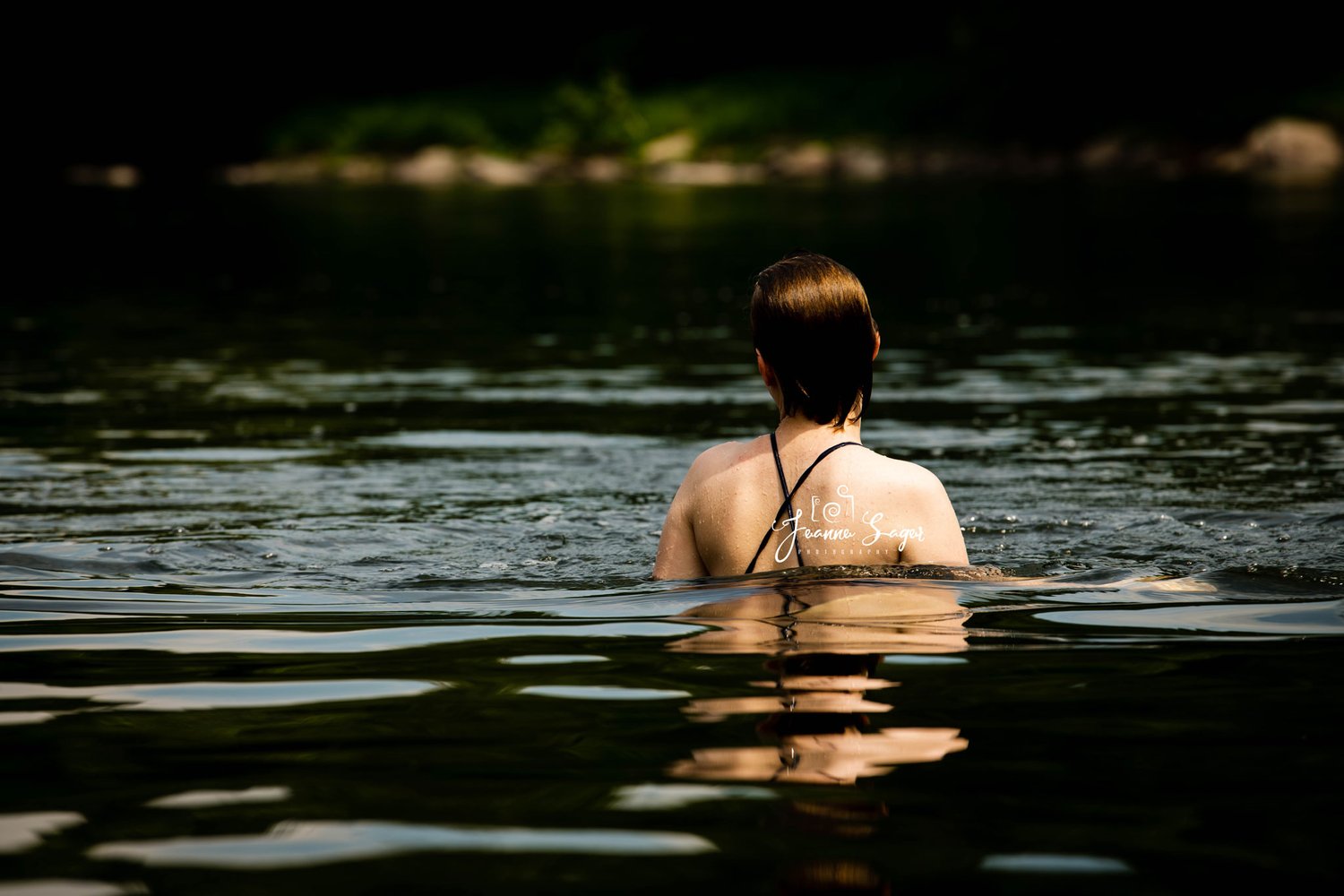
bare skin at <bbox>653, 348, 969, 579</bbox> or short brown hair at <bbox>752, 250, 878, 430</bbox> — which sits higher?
short brown hair at <bbox>752, 250, 878, 430</bbox>

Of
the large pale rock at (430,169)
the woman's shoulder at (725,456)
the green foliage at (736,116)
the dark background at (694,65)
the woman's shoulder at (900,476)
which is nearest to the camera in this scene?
the woman's shoulder at (900,476)

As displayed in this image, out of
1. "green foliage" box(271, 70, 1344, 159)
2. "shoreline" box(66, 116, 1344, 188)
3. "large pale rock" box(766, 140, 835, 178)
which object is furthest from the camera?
"green foliage" box(271, 70, 1344, 159)

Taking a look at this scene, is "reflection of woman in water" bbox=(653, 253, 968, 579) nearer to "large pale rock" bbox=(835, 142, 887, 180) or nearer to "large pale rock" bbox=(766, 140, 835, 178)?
"large pale rock" bbox=(835, 142, 887, 180)

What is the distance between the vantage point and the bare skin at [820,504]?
5.45m

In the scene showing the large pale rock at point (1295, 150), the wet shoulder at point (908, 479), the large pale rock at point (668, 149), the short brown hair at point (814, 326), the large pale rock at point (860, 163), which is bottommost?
the wet shoulder at point (908, 479)

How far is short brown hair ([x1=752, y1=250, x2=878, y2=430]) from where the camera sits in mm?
5297

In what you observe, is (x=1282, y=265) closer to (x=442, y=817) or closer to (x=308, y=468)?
(x=308, y=468)

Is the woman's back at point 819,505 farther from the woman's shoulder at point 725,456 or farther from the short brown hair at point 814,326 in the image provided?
the short brown hair at point 814,326

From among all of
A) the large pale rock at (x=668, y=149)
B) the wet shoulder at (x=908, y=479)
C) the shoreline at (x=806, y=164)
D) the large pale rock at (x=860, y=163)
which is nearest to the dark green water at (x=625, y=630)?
the wet shoulder at (x=908, y=479)

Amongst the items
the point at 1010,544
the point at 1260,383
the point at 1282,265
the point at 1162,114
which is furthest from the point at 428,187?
the point at 1010,544

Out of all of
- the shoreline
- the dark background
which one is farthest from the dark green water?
the dark background

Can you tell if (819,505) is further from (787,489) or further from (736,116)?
(736,116)

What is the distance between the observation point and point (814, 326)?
5.30 m

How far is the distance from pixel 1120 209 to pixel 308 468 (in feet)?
98.9
